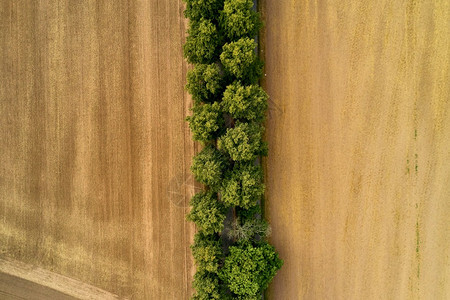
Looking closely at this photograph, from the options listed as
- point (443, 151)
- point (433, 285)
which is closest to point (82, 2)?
point (443, 151)

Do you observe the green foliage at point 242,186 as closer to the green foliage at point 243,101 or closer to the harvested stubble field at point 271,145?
the harvested stubble field at point 271,145

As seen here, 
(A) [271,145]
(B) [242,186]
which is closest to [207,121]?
(B) [242,186]

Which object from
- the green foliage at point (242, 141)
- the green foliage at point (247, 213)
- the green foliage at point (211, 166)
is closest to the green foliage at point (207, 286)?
the green foliage at point (247, 213)

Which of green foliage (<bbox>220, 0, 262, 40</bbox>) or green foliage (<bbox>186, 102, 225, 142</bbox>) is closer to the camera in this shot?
green foliage (<bbox>220, 0, 262, 40</bbox>)

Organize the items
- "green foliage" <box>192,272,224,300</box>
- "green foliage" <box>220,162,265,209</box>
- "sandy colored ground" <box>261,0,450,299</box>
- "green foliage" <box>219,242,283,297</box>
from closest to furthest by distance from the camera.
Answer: "green foliage" <box>220,162,265,209</box> → "green foliage" <box>219,242,283,297</box> → "green foliage" <box>192,272,224,300</box> → "sandy colored ground" <box>261,0,450,299</box>

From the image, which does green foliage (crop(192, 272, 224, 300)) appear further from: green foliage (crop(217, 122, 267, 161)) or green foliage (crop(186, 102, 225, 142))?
green foliage (crop(186, 102, 225, 142))

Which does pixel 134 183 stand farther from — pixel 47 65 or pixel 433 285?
pixel 433 285

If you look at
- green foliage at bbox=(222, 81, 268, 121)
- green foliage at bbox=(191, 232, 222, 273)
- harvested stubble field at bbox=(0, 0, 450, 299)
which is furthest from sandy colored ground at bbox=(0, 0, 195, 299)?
green foliage at bbox=(222, 81, 268, 121)
